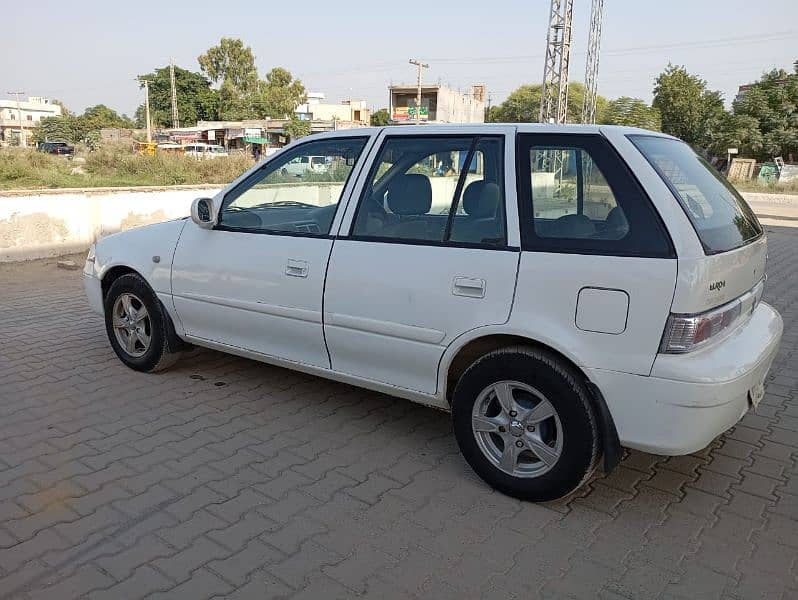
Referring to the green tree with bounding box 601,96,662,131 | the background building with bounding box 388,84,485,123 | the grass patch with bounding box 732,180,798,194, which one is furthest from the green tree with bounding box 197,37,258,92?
the grass patch with bounding box 732,180,798,194

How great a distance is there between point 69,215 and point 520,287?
889cm

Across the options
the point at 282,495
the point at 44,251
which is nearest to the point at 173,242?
the point at 282,495

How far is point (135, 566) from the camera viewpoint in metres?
2.60

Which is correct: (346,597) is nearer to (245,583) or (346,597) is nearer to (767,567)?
(245,583)

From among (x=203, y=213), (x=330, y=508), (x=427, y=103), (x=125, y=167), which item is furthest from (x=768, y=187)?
(x=427, y=103)

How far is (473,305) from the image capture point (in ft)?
10.2

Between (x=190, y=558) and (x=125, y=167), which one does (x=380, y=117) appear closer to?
(x=125, y=167)

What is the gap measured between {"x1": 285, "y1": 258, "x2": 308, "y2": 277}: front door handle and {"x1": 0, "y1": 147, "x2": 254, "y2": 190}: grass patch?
39.2 feet

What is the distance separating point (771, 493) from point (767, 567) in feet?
2.33

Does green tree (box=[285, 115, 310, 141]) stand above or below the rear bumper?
above

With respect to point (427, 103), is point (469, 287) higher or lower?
lower

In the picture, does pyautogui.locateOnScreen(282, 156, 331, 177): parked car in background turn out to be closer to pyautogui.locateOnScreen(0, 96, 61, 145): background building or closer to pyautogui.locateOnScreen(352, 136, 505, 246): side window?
pyautogui.locateOnScreen(352, 136, 505, 246): side window

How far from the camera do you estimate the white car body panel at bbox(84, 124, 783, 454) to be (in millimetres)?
2715

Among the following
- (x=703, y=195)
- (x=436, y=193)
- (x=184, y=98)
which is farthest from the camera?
(x=184, y=98)
